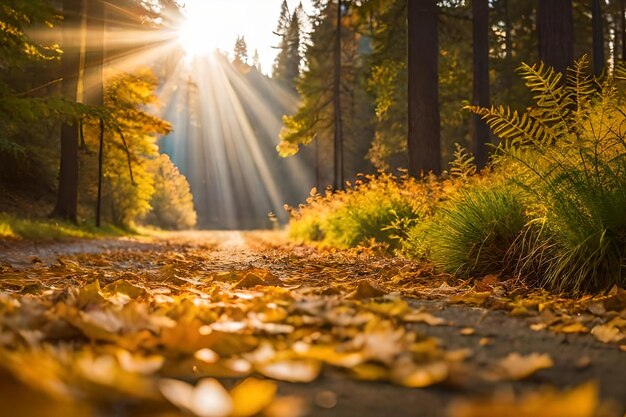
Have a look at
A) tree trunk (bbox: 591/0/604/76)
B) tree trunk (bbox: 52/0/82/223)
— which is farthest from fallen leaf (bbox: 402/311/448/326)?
tree trunk (bbox: 591/0/604/76)

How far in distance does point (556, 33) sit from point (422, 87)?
99.2 inches

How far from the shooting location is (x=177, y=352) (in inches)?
56.4

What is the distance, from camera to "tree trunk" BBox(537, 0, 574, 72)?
8.19 metres

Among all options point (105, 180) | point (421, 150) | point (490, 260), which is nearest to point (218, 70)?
point (105, 180)

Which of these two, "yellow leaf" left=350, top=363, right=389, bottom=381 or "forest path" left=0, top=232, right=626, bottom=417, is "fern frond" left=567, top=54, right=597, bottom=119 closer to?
"forest path" left=0, top=232, right=626, bottom=417

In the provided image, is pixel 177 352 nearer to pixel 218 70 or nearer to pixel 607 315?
pixel 607 315

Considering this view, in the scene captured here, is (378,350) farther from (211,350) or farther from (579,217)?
(579,217)

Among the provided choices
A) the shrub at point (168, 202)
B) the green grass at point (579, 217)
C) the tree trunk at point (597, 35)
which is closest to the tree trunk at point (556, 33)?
the green grass at point (579, 217)

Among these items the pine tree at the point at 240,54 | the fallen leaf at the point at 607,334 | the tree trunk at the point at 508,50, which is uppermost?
the pine tree at the point at 240,54

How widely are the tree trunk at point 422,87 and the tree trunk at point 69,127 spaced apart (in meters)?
9.13

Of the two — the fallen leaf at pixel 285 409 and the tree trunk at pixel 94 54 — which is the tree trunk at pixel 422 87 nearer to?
the fallen leaf at pixel 285 409

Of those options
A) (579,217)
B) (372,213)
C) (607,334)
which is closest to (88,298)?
(607,334)

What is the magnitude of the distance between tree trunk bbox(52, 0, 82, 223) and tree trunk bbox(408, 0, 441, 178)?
359 inches

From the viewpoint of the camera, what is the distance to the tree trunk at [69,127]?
46.4 feet
